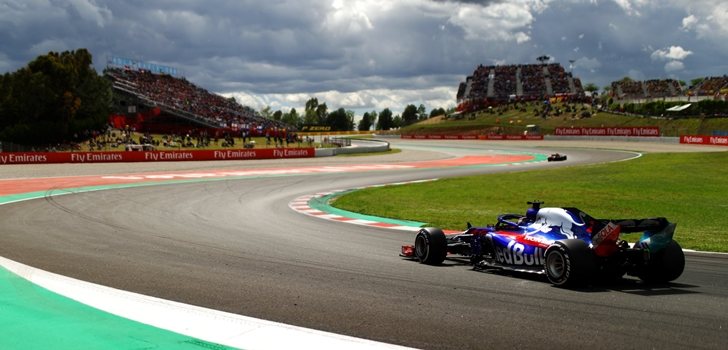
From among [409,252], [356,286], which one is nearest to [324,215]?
[409,252]

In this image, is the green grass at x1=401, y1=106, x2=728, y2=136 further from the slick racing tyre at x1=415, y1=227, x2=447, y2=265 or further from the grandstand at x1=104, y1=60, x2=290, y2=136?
the slick racing tyre at x1=415, y1=227, x2=447, y2=265

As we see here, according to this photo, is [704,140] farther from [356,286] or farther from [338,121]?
[338,121]

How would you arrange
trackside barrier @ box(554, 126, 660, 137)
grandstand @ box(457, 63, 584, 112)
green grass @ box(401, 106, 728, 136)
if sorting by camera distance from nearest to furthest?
green grass @ box(401, 106, 728, 136)
trackside barrier @ box(554, 126, 660, 137)
grandstand @ box(457, 63, 584, 112)

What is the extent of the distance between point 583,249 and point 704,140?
6630cm

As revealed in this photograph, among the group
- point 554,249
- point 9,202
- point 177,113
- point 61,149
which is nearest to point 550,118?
point 177,113

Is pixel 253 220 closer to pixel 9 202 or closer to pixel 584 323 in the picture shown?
pixel 9 202

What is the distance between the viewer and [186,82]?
97.4 meters

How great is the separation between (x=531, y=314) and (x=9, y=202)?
61.8 ft

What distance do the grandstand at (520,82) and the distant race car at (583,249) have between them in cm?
12150

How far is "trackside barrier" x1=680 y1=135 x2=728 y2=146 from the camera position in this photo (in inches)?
2477

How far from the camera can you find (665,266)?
24.7 feet

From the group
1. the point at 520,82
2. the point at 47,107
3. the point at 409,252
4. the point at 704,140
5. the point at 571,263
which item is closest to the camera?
the point at 571,263

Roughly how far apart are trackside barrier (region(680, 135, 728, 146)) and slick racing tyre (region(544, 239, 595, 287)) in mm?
63292

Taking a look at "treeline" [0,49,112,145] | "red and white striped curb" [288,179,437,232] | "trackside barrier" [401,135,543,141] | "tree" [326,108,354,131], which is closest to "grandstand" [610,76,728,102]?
"trackside barrier" [401,135,543,141]
